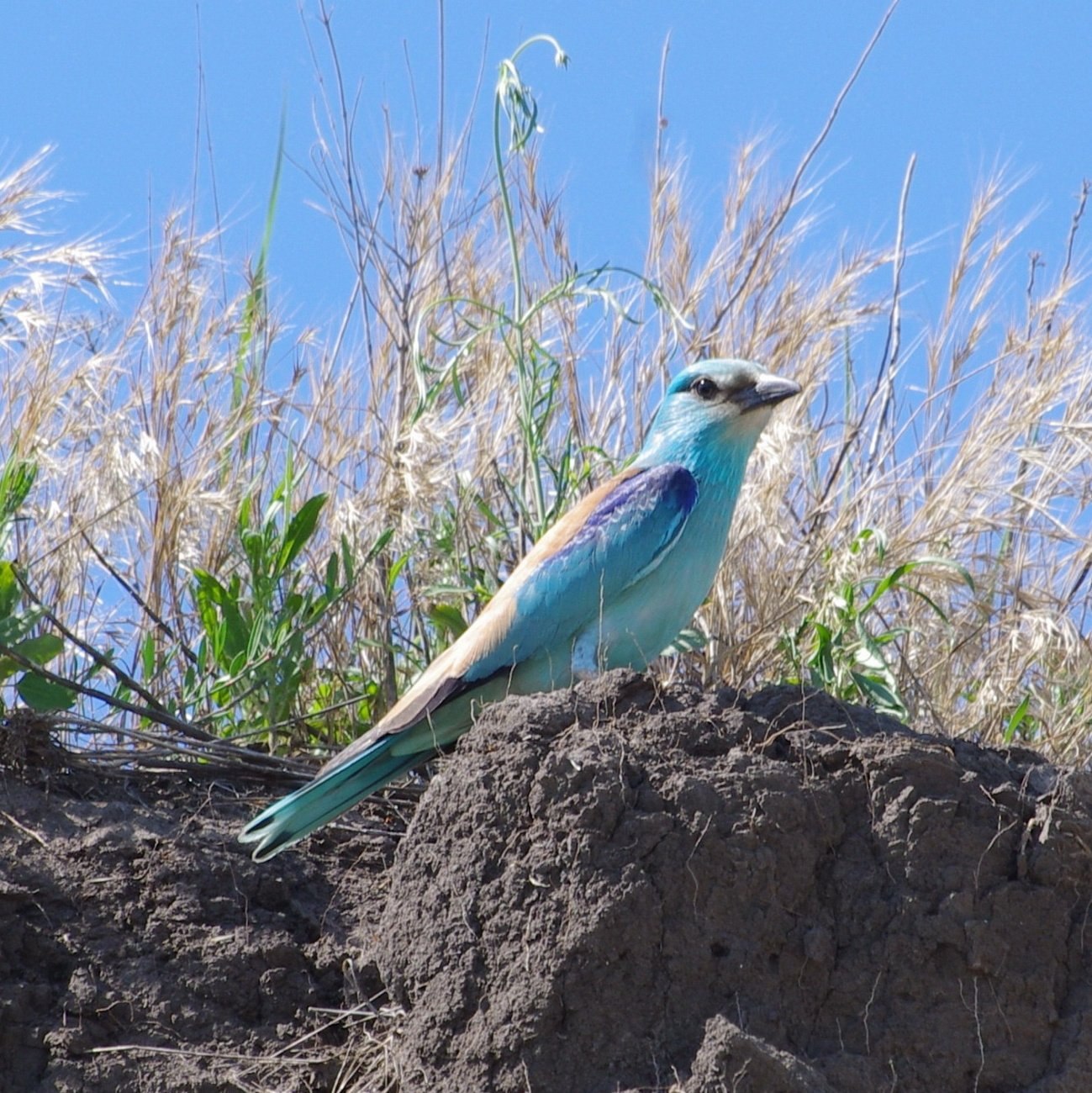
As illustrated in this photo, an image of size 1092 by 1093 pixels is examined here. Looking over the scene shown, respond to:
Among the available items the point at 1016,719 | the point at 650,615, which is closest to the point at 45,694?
the point at 650,615

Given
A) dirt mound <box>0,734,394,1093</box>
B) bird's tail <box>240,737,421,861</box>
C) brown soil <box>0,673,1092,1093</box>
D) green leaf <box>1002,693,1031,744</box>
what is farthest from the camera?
green leaf <box>1002,693,1031,744</box>

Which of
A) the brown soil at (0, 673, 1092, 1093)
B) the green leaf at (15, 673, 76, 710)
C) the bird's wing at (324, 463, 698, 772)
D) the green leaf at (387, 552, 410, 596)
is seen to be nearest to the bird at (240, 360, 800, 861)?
the bird's wing at (324, 463, 698, 772)

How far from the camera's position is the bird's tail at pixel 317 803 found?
480 centimetres

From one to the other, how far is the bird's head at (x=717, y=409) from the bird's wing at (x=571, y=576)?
191mm

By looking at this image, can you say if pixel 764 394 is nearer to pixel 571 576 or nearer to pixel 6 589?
pixel 571 576

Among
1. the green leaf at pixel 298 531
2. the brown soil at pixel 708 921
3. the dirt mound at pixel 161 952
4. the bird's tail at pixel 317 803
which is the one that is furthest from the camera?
the green leaf at pixel 298 531

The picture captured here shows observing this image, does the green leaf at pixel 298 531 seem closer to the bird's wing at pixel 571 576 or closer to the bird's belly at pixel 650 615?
the bird's wing at pixel 571 576

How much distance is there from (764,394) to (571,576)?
3.14ft

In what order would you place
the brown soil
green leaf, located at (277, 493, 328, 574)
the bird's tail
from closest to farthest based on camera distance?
the brown soil < the bird's tail < green leaf, located at (277, 493, 328, 574)

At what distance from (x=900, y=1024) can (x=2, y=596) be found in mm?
2948

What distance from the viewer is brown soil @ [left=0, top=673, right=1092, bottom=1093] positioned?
155 inches

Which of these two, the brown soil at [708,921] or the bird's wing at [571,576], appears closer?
the brown soil at [708,921]

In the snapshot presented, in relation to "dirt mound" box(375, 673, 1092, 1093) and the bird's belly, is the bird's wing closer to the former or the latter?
the bird's belly

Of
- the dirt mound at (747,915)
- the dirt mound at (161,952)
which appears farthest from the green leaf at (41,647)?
the dirt mound at (747,915)
